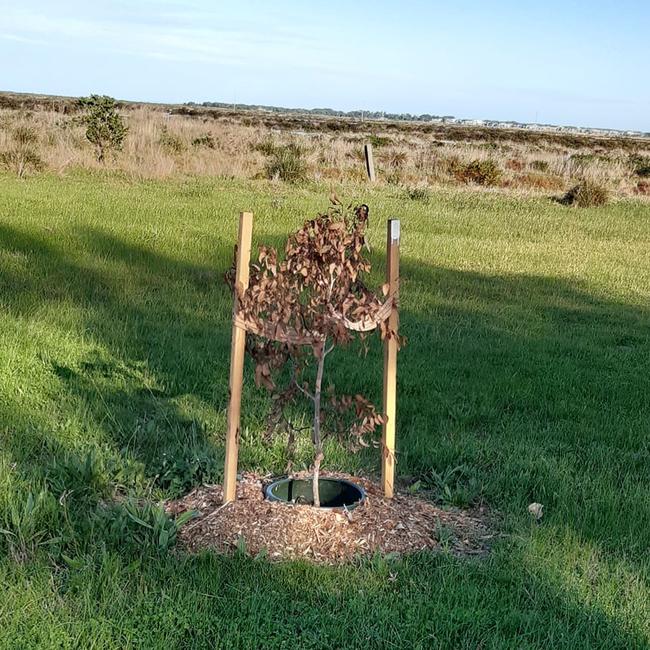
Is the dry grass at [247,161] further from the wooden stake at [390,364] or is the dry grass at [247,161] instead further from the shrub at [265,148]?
the wooden stake at [390,364]

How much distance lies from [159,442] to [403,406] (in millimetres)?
1720

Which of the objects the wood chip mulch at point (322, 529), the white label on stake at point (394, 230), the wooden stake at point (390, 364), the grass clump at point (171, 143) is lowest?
the wood chip mulch at point (322, 529)

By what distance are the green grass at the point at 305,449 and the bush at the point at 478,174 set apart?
46.3 feet

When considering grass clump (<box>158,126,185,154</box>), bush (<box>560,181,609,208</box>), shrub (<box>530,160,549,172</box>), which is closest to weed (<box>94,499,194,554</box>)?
bush (<box>560,181,609,208</box>)

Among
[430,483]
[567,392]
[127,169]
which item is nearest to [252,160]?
[127,169]

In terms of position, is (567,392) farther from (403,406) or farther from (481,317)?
(481,317)

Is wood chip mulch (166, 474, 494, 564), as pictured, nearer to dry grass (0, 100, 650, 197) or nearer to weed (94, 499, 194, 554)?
weed (94, 499, 194, 554)

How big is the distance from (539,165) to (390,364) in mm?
30148

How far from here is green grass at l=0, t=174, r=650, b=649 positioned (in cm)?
325

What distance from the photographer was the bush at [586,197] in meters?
20.4

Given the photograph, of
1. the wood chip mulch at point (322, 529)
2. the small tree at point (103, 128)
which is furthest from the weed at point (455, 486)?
the small tree at point (103, 128)

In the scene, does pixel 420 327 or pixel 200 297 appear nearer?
pixel 420 327

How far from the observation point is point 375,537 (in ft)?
12.7

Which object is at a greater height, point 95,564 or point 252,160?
point 252,160
